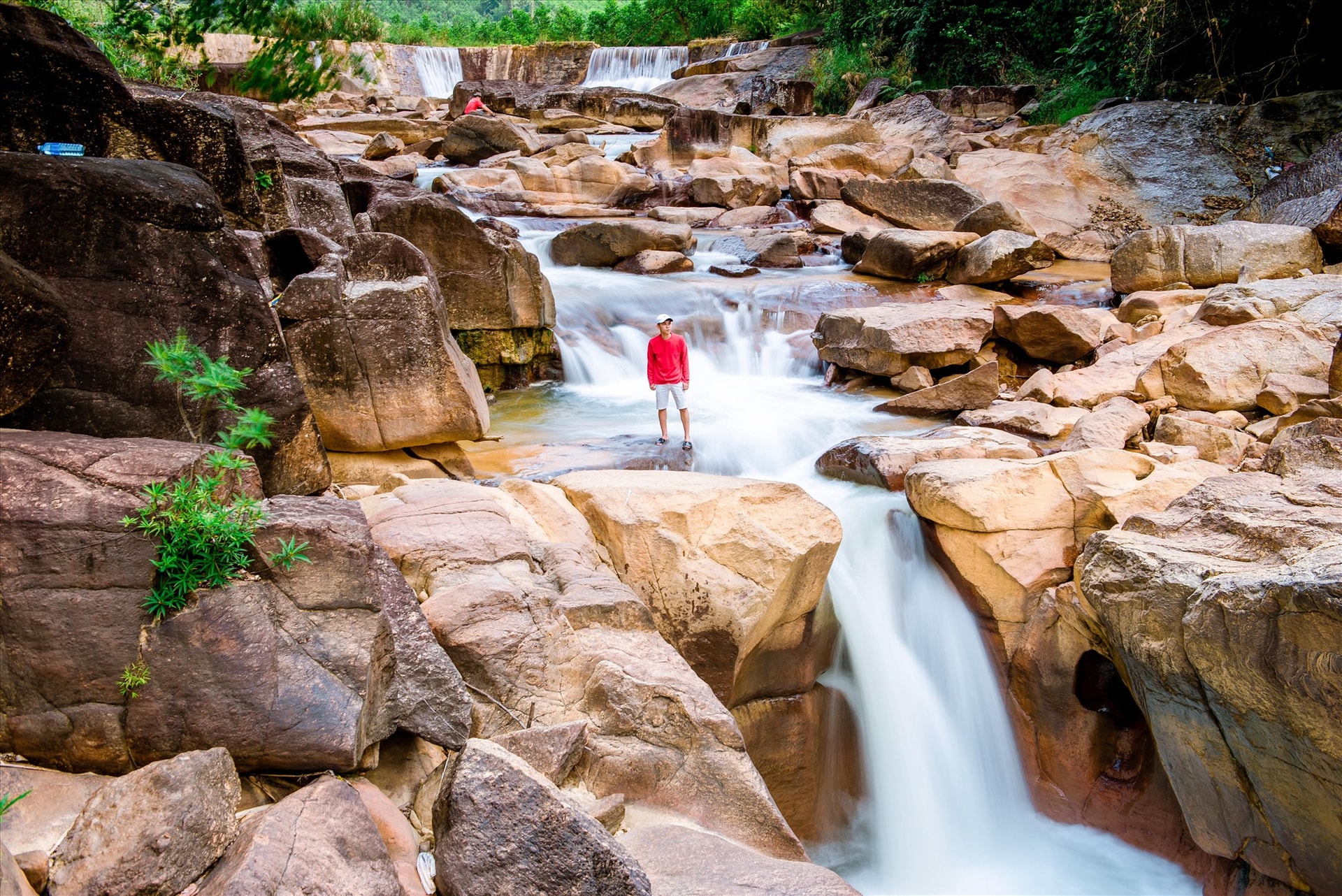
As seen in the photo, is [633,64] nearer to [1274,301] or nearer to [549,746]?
[1274,301]

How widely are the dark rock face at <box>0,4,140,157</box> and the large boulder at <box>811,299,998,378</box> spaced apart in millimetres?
7305

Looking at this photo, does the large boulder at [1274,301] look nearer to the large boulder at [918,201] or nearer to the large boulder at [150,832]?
the large boulder at [918,201]

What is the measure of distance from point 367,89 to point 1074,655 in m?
25.2

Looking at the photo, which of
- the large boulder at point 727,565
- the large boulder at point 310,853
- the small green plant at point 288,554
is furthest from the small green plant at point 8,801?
the large boulder at point 727,565

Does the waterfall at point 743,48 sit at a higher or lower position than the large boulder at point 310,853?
higher

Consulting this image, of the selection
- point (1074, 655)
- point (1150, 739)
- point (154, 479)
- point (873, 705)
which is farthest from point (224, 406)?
point (1150, 739)

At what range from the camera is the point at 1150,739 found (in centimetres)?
514

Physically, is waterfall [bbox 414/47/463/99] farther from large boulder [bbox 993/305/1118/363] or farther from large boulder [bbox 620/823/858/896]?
large boulder [bbox 620/823/858/896]

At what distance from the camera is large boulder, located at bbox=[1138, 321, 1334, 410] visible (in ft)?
23.9

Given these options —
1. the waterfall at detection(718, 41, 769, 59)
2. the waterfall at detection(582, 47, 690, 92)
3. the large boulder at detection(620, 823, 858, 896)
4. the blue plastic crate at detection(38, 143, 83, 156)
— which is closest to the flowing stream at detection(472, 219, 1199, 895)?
the large boulder at detection(620, 823, 858, 896)

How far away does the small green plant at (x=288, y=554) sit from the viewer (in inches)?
113

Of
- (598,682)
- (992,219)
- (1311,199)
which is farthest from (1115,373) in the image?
(598,682)

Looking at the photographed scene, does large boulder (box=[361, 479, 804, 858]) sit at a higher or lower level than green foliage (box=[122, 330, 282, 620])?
lower

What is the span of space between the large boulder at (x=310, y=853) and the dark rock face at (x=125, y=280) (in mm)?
1724
